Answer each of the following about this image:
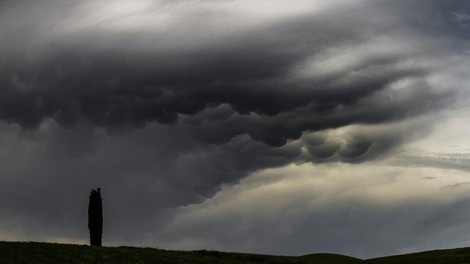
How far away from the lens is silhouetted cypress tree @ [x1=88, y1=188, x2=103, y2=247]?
76.2 meters

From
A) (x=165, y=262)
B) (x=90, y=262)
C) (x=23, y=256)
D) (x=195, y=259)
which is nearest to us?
(x=23, y=256)

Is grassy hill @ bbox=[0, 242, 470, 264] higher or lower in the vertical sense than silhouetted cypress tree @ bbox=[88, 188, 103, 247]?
lower

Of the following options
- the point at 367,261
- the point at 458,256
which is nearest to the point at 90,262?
the point at 367,261

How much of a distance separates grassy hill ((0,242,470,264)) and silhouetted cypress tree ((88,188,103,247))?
1089 centimetres

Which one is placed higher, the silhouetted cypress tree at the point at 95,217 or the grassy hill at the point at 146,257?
the silhouetted cypress tree at the point at 95,217

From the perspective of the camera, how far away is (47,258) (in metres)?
52.8

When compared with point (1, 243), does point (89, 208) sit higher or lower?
higher

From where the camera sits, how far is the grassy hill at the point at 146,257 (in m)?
52.4

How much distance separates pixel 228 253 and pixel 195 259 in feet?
44.1

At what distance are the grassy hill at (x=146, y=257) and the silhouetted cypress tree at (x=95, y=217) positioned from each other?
35.7 ft

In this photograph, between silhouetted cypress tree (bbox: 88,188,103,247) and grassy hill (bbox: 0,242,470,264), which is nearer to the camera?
grassy hill (bbox: 0,242,470,264)

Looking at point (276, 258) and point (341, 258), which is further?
point (341, 258)

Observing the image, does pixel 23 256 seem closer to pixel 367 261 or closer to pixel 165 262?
pixel 165 262

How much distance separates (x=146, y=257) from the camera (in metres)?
61.0
